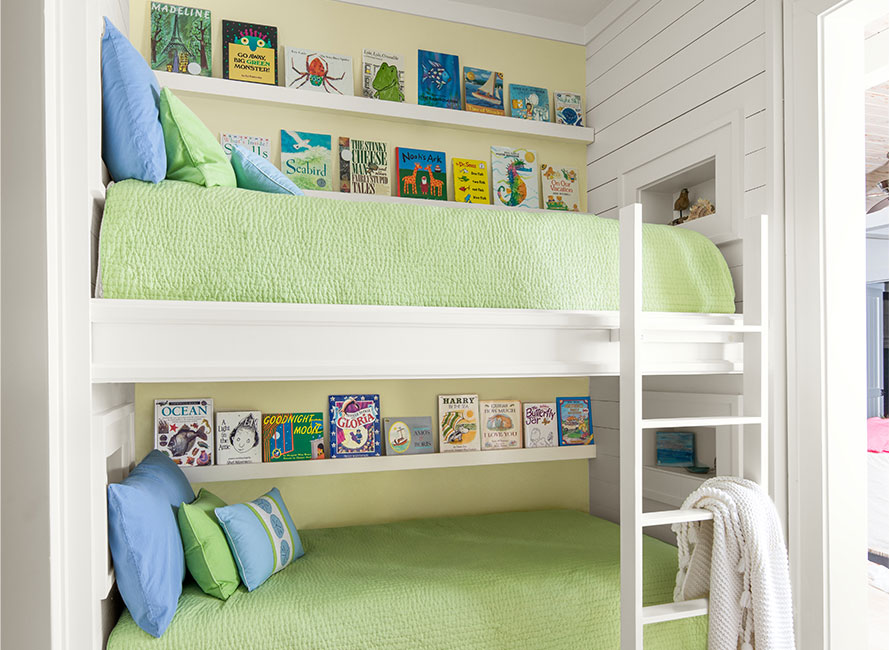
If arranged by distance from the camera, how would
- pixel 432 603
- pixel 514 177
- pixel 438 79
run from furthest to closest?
1. pixel 514 177
2. pixel 438 79
3. pixel 432 603

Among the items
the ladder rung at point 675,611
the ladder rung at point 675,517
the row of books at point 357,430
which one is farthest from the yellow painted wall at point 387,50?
the ladder rung at point 675,611

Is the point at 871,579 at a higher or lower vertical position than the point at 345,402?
lower

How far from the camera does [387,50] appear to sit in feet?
9.06

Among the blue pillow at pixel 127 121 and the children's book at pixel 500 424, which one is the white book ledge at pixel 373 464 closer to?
the children's book at pixel 500 424

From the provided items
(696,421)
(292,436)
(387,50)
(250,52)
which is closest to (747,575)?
(696,421)

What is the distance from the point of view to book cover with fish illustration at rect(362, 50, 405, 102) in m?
2.71

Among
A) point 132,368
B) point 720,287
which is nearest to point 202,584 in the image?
point 132,368

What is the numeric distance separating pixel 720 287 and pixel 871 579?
2.19m

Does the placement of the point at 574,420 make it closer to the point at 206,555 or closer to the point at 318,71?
the point at 206,555

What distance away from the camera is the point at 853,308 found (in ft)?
6.17

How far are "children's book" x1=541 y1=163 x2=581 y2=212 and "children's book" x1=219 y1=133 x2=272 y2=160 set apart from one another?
1.26 m

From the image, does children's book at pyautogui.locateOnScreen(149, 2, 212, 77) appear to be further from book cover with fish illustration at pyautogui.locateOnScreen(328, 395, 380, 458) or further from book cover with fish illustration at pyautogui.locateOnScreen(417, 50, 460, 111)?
book cover with fish illustration at pyautogui.locateOnScreen(328, 395, 380, 458)

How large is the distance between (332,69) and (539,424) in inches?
70.1

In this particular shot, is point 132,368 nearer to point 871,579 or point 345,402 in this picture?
point 345,402
